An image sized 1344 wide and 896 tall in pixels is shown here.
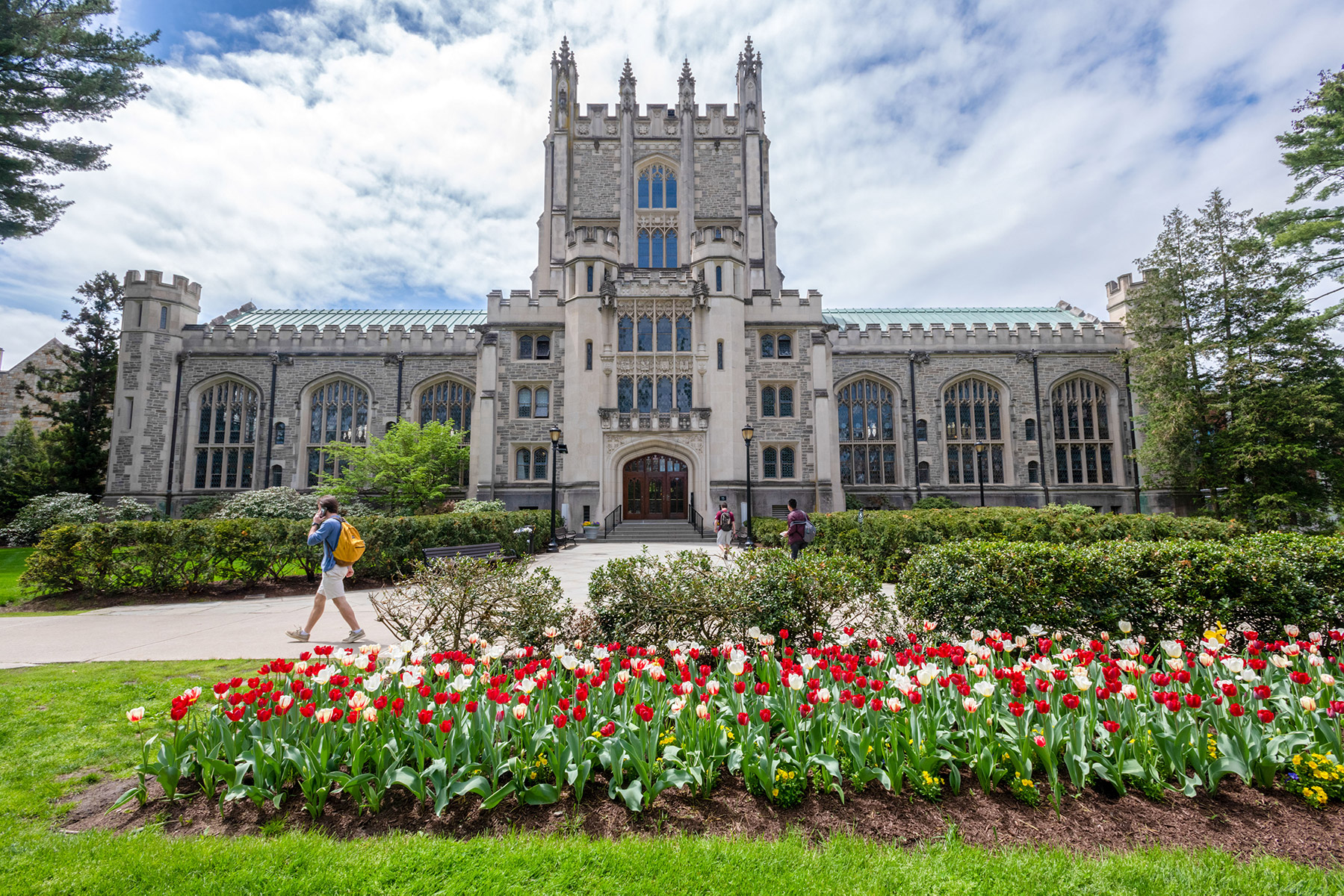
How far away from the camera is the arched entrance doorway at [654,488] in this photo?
85.0 feet

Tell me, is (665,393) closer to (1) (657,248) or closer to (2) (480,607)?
(1) (657,248)

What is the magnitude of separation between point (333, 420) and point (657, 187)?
67.4 ft

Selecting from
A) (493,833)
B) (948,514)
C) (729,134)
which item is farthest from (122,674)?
(729,134)

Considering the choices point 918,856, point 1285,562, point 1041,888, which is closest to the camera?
point 1041,888

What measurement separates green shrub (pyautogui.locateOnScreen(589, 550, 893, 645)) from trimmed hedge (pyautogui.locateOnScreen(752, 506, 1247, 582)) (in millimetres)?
3796

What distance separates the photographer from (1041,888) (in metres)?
2.36

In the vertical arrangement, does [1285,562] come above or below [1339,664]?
above

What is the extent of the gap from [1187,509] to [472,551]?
105 feet

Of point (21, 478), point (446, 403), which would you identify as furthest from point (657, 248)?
point (21, 478)

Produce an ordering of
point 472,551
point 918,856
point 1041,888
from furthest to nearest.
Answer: point 472,551
point 918,856
point 1041,888

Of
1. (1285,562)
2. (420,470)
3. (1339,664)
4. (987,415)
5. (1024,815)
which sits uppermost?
(987,415)

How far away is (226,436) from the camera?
27.5 meters

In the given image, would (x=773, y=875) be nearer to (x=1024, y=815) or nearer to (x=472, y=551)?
(x=1024, y=815)

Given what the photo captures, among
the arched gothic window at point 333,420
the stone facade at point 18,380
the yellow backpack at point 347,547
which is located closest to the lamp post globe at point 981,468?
the yellow backpack at point 347,547
